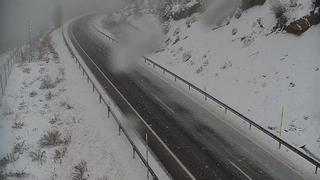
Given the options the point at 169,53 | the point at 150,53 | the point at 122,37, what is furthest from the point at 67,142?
the point at 122,37

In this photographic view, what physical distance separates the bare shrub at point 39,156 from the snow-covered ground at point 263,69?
11.0 m

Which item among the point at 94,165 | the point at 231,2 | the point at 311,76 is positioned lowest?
the point at 94,165

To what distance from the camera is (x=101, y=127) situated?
75.9ft

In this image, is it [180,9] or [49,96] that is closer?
[49,96]

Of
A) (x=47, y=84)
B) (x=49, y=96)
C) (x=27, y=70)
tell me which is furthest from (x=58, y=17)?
(x=49, y=96)

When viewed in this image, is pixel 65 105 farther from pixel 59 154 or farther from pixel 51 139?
pixel 59 154

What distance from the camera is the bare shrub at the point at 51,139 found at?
21.5m

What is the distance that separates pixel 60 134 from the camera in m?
22.3

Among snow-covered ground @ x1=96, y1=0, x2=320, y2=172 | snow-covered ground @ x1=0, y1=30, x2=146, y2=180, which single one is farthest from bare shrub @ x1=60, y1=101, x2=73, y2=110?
snow-covered ground @ x1=96, y1=0, x2=320, y2=172

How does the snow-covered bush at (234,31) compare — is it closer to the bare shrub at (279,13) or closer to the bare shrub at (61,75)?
the bare shrub at (279,13)

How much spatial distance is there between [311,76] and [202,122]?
6223 millimetres

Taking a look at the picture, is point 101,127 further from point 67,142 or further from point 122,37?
point 122,37

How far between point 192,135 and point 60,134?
6.82m

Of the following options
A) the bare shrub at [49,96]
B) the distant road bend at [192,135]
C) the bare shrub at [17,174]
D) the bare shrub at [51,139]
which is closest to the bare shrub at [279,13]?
the distant road bend at [192,135]
